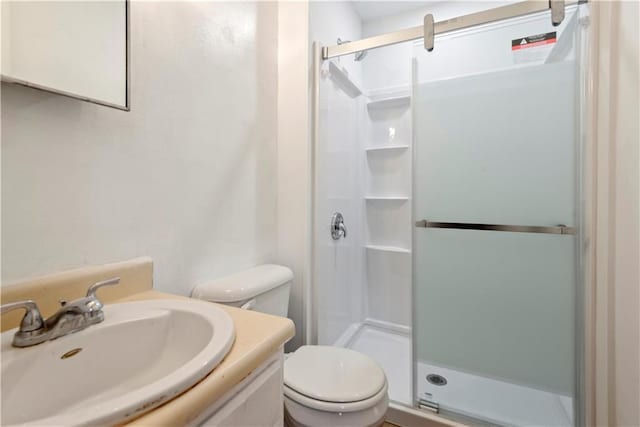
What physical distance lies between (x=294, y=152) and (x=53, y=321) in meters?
1.14

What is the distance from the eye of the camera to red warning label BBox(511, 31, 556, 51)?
1.31 meters

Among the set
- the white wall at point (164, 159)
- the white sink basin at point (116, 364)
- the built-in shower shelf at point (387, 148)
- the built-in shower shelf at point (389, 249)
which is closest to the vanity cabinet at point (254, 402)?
the white sink basin at point (116, 364)

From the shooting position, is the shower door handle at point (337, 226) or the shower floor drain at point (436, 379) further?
the shower door handle at point (337, 226)

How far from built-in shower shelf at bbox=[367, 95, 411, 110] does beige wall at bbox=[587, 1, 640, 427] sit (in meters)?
1.20

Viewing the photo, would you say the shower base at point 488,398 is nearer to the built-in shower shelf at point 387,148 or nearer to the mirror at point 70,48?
the built-in shower shelf at point 387,148

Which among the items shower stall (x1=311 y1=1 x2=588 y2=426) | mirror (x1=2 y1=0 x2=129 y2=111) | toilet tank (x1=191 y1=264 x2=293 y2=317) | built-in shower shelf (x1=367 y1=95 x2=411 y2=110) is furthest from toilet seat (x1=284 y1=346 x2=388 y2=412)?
built-in shower shelf (x1=367 y1=95 x2=411 y2=110)

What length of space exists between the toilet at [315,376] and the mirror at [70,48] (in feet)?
2.24

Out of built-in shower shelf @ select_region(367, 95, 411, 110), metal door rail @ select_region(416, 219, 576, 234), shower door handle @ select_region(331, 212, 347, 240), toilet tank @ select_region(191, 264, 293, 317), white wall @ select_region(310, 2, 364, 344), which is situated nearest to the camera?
toilet tank @ select_region(191, 264, 293, 317)

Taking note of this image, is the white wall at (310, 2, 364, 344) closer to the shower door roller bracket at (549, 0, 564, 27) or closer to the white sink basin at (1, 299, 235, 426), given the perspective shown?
the white sink basin at (1, 299, 235, 426)

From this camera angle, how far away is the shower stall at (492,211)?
129 cm

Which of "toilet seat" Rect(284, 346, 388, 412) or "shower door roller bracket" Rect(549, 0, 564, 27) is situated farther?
"shower door roller bracket" Rect(549, 0, 564, 27)

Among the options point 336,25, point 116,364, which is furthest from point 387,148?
point 116,364

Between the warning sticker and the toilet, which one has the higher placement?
the warning sticker

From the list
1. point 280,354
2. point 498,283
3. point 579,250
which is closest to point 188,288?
point 280,354
